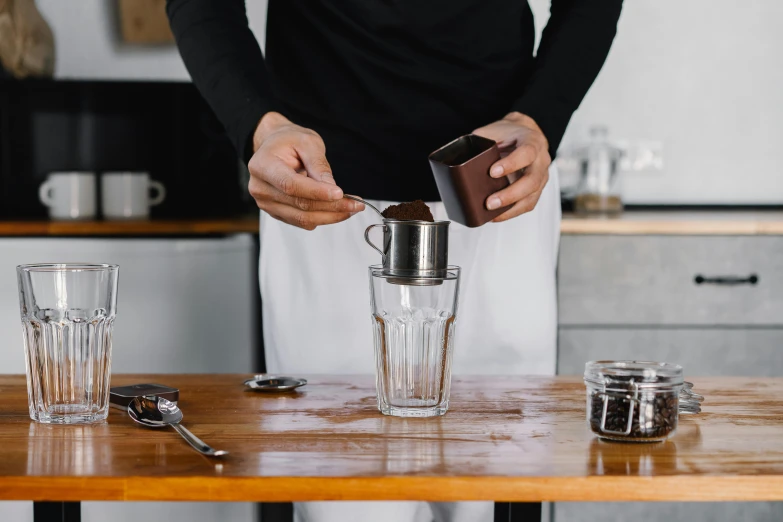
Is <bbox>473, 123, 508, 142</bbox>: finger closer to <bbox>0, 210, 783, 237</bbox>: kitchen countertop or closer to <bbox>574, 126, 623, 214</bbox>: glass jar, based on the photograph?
<bbox>0, 210, 783, 237</bbox>: kitchen countertop

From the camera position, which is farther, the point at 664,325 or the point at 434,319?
the point at 664,325

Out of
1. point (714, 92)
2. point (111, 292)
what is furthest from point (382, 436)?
point (714, 92)

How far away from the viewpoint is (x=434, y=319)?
0.79 m

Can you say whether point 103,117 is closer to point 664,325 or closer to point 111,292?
point 664,325

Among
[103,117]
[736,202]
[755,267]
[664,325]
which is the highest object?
[103,117]

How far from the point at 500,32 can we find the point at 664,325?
0.99 metres

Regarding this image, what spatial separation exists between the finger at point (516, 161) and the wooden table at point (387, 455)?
0.22 meters

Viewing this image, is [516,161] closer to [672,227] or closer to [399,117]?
[399,117]

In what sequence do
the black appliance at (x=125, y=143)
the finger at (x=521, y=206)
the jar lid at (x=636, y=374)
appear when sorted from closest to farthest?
the jar lid at (x=636, y=374), the finger at (x=521, y=206), the black appliance at (x=125, y=143)

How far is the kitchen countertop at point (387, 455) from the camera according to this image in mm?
573

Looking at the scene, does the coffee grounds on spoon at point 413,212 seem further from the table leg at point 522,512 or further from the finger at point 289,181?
the table leg at point 522,512

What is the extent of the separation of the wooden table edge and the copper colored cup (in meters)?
0.35

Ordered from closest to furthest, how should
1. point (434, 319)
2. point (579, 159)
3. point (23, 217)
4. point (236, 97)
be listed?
point (434, 319)
point (236, 97)
point (23, 217)
point (579, 159)

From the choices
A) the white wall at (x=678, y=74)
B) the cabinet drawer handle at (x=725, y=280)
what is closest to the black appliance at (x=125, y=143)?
the white wall at (x=678, y=74)
